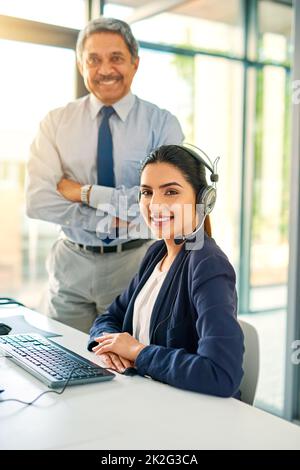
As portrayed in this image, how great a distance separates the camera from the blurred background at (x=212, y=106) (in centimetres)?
333

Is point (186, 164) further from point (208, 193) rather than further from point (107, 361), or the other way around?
point (107, 361)

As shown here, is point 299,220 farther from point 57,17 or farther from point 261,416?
point 57,17

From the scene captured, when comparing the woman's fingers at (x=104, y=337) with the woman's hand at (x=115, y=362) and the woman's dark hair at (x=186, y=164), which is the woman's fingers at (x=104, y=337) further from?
the woman's dark hair at (x=186, y=164)

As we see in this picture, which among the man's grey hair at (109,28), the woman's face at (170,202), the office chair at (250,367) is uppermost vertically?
the man's grey hair at (109,28)

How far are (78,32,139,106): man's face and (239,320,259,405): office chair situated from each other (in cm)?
124

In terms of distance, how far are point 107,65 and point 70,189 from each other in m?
0.53

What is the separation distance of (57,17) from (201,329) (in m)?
2.50

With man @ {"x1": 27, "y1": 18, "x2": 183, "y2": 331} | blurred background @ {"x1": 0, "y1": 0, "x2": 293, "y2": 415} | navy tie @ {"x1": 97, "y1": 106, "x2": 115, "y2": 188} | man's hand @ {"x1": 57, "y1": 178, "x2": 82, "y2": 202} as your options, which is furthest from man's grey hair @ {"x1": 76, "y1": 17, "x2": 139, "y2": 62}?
blurred background @ {"x1": 0, "y1": 0, "x2": 293, "y2": 415}

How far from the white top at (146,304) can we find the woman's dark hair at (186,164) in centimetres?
22

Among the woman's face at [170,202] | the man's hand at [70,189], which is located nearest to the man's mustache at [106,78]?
the man's hand at [70,189]

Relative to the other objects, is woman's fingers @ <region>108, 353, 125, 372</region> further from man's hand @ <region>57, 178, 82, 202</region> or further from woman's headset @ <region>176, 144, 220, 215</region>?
man's hand @ <region>57, 178, 82, 202</region>

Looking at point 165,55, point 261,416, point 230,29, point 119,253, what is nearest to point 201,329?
point 261,416

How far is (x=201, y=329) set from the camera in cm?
134

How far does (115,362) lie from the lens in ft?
4.78
